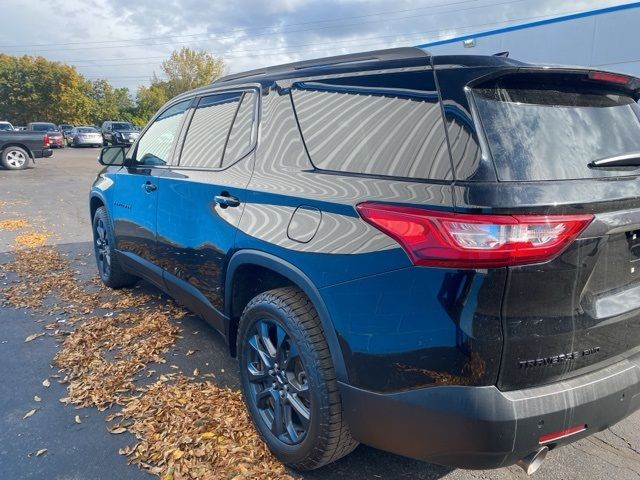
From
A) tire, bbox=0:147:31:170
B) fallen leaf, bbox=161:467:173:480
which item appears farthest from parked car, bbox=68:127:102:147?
fallen leaf, bbox=161:467:173:480

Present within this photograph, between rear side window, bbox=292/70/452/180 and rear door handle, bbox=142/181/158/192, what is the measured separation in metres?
1.63

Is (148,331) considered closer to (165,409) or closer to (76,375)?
(76,375)

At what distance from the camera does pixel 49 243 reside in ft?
23.5

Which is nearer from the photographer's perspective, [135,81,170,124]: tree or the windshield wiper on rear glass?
the windshield wiper on rear glass

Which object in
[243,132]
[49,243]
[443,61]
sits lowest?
[49,243]

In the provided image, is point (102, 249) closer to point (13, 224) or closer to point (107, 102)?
point (13, 224)

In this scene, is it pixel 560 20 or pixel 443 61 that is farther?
pixel 560 20

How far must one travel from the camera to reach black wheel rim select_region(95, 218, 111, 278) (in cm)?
488

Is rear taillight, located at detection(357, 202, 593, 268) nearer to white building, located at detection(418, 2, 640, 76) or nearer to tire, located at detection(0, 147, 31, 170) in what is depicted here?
white building, located at detection(418, 2, 640, 76)

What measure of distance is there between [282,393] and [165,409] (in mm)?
890

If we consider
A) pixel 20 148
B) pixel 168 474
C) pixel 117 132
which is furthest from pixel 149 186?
pixel 117 132

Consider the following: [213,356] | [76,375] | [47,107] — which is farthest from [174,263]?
[47,107]

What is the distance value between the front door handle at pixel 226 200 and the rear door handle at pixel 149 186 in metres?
1.02

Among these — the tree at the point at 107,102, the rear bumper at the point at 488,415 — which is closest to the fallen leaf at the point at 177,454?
the rear bumper at the point at 488,415
